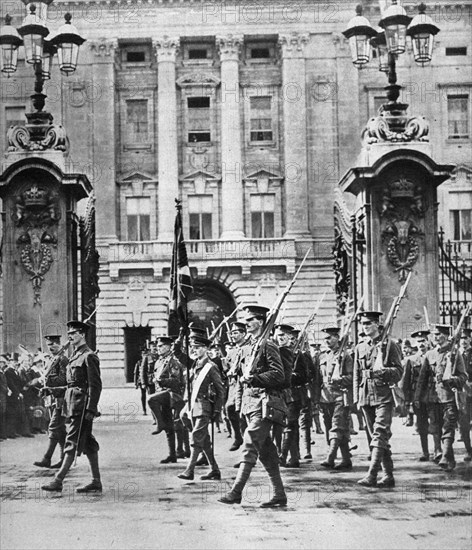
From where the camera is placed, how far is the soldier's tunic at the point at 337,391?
1230 cm

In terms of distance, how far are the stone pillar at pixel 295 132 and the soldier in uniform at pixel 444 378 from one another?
18430 mm

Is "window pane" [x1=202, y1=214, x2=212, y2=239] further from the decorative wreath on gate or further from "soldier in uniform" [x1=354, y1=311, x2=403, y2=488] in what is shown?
"soldier in uniform" [x1=354, y1=311, x2=403, y2=488]

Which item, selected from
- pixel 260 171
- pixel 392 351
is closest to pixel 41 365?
pixel 392 351

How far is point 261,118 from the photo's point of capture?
3378 centimetres

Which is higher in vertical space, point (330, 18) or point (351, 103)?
point (330, 18)

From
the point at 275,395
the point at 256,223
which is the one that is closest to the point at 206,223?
the point at 256,223

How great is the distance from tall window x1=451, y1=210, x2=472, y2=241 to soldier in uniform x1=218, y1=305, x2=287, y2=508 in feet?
85.9

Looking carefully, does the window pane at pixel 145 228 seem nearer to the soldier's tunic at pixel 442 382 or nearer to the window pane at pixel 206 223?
the window pane at pixel 206 223

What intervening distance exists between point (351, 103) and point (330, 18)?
9.87ft

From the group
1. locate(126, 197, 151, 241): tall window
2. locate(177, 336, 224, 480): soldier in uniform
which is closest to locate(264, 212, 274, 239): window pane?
locate(126, 197, 151, 241): tall window

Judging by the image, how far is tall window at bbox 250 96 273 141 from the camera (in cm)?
3309

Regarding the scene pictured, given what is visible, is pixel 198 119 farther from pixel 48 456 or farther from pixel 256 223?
pixel 48 456

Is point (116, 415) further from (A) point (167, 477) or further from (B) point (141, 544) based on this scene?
(B) point (141, 544)

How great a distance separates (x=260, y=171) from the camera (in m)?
35.5
